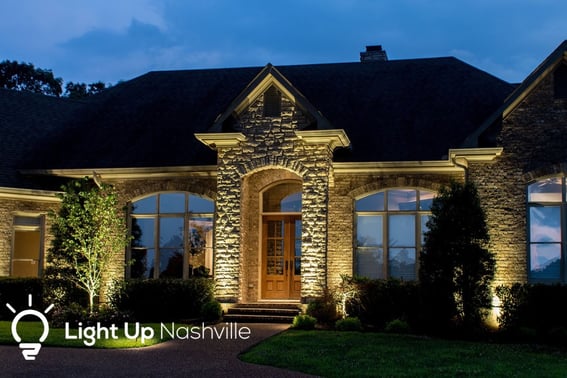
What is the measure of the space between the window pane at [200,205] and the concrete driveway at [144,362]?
6.72m

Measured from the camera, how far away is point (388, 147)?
20.3 meters

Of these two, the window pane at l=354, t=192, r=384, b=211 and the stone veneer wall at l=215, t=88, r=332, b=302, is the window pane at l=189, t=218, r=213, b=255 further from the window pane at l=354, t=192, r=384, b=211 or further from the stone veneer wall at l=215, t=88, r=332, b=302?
the window pane at l=354, t=192, r=384, b=211

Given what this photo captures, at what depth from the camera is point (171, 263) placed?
2106 cm

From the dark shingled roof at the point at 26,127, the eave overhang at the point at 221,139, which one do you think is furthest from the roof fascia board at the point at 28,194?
the eave overhang at the point at 221,139

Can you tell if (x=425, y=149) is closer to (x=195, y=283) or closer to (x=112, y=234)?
(x=195, y=283)

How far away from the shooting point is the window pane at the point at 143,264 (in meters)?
21.2

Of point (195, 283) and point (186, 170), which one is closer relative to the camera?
point (195, 283)

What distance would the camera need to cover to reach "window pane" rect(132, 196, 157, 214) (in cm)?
2133

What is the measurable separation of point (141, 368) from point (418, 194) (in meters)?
10.3

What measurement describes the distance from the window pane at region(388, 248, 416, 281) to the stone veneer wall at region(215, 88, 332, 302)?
2.17 metres

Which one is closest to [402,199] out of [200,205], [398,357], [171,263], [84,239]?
[200,205]

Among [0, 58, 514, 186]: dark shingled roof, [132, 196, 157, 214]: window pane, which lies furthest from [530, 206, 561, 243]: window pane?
[132, 196, 157, 214]: window pane

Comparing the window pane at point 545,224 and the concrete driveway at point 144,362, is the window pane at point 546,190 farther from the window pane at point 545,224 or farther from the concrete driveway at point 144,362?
the concrete driveway at point 144,362

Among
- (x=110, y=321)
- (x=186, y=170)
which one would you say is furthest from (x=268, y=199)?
(x=110, y=321)
